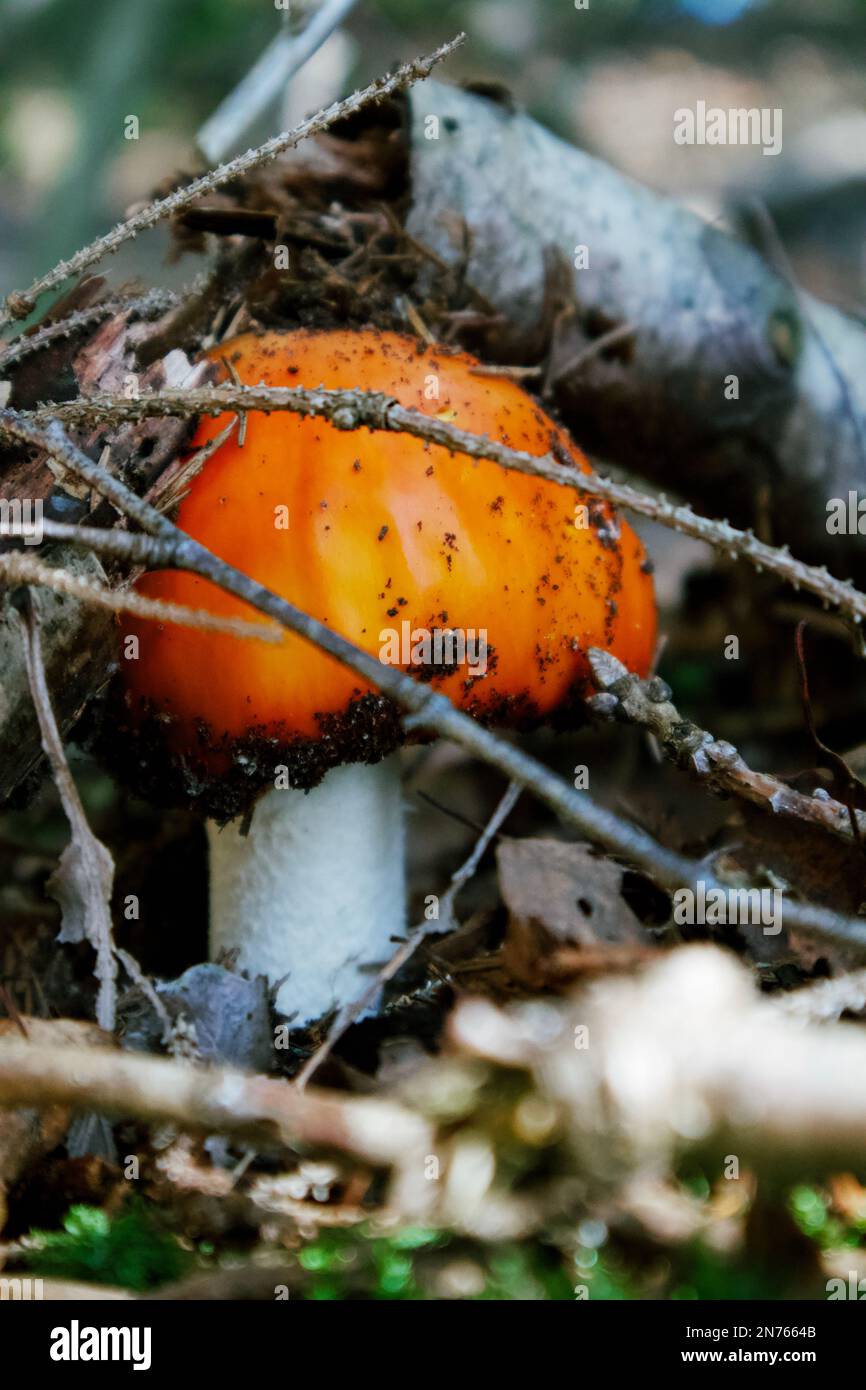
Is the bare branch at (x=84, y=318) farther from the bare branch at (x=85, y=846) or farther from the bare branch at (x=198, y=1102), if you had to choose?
the bare branch at (x=198, y=1102)

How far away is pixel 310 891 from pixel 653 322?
6.07 feet

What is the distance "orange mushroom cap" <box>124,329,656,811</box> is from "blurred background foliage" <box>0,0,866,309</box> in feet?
12.4

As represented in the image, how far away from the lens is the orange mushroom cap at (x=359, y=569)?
215 cm

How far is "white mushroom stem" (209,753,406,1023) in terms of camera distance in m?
2.62

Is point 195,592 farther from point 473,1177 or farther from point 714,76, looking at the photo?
point 714,76

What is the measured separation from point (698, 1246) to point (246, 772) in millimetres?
1128

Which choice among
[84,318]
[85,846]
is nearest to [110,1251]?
[85,846]

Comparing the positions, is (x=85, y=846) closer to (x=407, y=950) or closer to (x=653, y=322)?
(x=407, y=950)

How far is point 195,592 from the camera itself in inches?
86.9

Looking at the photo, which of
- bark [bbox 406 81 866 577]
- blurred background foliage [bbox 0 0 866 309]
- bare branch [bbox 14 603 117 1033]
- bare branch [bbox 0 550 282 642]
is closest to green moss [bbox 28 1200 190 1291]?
bare branch [bbox 14 603 117 1033]

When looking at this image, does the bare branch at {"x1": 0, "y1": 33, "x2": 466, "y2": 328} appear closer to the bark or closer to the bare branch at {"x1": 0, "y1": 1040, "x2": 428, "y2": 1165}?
the bark

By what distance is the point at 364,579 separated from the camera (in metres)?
2.14
